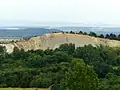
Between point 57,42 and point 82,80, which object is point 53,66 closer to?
point 57,42

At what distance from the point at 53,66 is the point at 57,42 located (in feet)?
72.4

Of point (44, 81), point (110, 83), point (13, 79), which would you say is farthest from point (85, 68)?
point (13, 79)

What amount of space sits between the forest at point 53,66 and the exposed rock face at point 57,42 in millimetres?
4301

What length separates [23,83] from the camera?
4847 centimetres

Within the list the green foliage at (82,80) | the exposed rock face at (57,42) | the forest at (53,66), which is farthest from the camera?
the exposed rock face at (57,42)

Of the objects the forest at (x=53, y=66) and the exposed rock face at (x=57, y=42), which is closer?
the forest at (x=53, y=66)

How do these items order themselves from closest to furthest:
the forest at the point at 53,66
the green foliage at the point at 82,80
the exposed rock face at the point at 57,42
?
the green foliage at the point at 82,80, the forest at the point at 53,66, the exposed rock face at the point at 57,42

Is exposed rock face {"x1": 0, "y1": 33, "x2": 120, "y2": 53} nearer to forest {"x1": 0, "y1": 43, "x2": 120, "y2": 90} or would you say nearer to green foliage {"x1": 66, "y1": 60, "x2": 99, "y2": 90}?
forest {"x1": 0, "y1": 43, "x2": 120, "y2": 90}

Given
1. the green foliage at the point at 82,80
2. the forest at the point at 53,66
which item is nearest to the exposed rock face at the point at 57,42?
the forest at the point at 53,66

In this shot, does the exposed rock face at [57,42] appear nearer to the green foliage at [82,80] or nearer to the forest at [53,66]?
the forest at [53,66]

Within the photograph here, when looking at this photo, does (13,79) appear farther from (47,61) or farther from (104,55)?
(104,55)

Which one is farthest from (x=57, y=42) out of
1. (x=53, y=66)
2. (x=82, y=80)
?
(x=82, y=80)

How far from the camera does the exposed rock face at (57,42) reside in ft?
245

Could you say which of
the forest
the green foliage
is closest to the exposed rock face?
the forest
